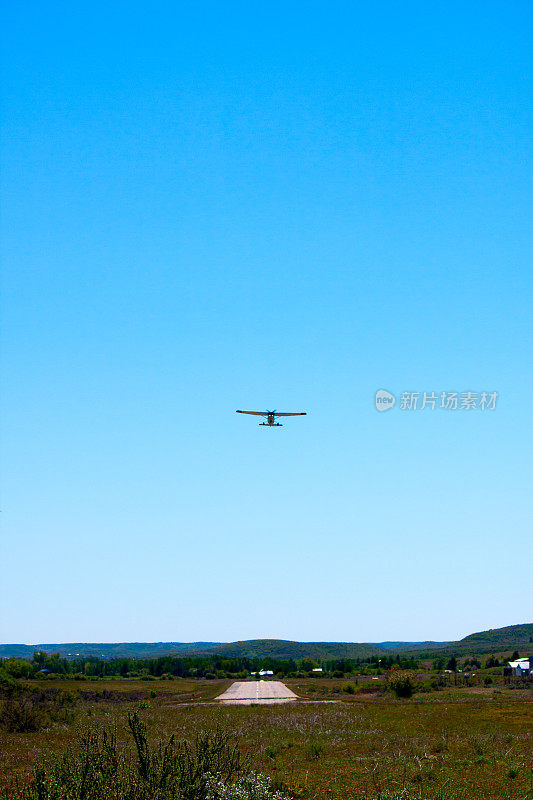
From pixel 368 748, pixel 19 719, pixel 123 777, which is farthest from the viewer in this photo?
pixel 19 719

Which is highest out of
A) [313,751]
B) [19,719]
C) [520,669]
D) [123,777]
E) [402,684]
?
[123,777]

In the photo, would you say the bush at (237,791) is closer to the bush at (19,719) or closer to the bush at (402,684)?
the bush at (19,719)

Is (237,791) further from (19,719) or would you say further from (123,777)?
(19,719)

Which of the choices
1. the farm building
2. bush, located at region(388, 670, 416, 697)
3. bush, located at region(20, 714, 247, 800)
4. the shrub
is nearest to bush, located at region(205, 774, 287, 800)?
bush, located at region(20, 714, 247, 800)

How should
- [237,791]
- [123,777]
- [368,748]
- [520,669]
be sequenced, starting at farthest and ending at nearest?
[520,669] → [368,748] → [237,791] → [123,777]

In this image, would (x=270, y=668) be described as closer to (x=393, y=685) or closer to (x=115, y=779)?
(x=393, y=685)

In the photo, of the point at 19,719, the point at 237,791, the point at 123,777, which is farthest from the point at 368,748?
the point at 19,719

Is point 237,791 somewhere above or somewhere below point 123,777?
below

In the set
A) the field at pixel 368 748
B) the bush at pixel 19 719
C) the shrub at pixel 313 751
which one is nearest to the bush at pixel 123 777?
the field at pixel 368 748

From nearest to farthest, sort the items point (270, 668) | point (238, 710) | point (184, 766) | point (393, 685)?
point (184, 766) → point (238, 710) → point (393, 685) → point (270, 668)

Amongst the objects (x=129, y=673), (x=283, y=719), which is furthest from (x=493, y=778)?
(x=129, y=673)

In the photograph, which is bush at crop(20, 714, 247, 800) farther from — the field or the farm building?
the farm building

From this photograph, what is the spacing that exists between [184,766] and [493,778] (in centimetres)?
1272

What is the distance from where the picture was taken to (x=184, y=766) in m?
13.9
